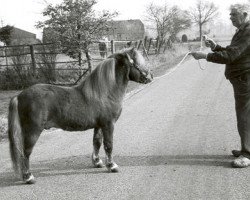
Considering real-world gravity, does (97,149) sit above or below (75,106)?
below

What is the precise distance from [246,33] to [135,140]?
10.2 ft

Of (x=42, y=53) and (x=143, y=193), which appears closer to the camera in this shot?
(x=143, y=193)

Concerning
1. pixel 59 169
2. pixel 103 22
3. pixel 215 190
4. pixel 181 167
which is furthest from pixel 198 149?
pixel 103 22

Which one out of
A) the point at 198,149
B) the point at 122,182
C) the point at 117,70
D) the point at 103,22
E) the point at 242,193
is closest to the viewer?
the point at 242,193

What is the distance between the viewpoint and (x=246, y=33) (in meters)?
5.75

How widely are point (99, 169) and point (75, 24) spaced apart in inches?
416

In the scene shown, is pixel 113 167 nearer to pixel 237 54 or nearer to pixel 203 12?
pixel 237 54

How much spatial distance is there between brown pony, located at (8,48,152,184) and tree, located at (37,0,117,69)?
10182 mm

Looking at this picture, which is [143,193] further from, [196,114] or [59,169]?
[196,114]

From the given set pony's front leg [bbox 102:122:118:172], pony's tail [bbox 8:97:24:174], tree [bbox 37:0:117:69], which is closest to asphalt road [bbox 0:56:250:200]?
pony's front leg [bbox 102:122:118:172]

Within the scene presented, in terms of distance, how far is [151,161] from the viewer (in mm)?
6383

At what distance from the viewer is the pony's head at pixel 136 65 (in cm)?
590

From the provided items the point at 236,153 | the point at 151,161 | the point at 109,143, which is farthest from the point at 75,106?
the point at 236,153

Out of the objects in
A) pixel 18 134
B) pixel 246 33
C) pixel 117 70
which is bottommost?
pixel 18 134
